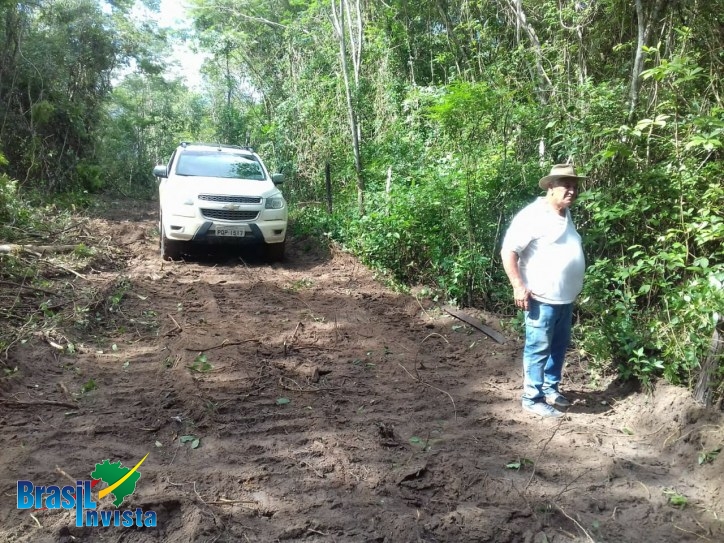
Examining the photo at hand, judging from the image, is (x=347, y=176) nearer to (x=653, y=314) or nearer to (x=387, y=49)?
(x=387, y=49)

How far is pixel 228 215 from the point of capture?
7.84 meters

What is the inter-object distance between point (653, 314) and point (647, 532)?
2.03 metres

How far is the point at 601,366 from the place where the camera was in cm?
454

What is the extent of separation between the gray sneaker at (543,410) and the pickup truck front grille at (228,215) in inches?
207

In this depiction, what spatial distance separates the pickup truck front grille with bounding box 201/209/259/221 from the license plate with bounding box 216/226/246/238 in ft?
0.50

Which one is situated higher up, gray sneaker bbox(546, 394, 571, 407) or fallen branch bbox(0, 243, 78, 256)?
fallen branch bbox(0, 243, 78, 256)

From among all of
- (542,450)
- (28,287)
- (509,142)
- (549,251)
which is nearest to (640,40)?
(509,142)

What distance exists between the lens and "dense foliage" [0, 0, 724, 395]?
4.19 metres

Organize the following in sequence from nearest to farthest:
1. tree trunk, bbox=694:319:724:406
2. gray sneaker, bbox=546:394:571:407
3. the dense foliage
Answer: tree trunk, bbox=694:319:724:406 → gray sneaker, bbox=546:394:571:407 → the dense foliage

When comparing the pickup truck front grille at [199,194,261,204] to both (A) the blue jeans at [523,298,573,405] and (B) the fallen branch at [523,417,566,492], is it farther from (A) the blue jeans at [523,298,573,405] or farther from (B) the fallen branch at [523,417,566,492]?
(B) the fallen branch at [523,417,566,492]

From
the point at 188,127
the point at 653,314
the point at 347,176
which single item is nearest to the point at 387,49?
the point at 347,176

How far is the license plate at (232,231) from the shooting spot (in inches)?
305

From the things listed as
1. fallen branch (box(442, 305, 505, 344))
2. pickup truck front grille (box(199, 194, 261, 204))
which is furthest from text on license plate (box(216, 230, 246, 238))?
fallen branch (box(442, 305, 505, 344))

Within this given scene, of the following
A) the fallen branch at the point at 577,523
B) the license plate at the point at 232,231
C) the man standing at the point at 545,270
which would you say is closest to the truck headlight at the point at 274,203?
the license plate at the point at 232,231
